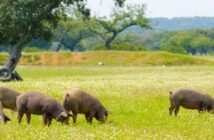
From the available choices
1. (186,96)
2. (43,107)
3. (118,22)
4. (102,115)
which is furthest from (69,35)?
(43,107)

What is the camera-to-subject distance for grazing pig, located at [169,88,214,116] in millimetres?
22891

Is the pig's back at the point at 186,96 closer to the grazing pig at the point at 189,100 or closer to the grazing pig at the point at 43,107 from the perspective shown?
the grazing pig at the point at 189,100

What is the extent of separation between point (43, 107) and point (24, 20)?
3483cm

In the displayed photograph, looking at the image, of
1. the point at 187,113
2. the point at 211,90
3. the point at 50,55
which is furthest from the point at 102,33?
the point at 187,113

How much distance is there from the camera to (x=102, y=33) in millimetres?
129750

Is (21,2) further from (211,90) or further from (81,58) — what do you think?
(81,58)

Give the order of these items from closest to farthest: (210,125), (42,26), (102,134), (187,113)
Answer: (102,134) < (210,125) < (187,113) < (42,26)

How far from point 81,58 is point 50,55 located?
542 centimetres

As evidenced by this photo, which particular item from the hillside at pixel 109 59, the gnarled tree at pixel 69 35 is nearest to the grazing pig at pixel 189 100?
the hillside at pixel 109 59

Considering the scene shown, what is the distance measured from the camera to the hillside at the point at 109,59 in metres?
92.1

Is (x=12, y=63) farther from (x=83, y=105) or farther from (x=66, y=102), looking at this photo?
(x=66, y=102)

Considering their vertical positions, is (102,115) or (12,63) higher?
(102,115)

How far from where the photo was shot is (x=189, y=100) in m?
23.0

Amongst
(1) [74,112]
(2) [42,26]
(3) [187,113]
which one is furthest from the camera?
(2) [42,26]
